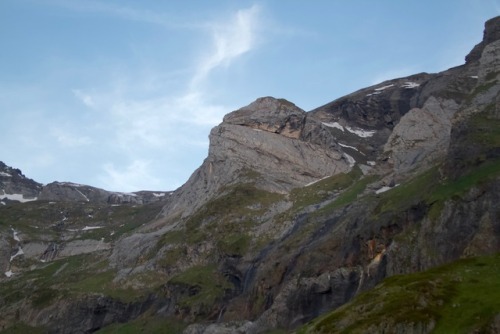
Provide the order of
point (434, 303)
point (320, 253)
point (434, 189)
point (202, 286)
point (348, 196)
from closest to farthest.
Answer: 1. point (434, 303)
2. point (434, 189)
3. point (320, 253)
4. point (202, 286)
5. point (348, 196)

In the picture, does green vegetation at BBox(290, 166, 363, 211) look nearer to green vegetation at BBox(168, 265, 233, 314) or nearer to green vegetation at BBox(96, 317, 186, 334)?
green vegetation at BBox(168, 265, 233, 314)

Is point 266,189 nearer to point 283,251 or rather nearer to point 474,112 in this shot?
point 283,251

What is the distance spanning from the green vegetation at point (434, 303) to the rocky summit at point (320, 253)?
19cm

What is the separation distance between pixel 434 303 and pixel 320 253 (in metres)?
53.0

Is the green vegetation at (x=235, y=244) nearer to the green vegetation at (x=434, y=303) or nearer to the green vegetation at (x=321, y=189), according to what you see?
the green vegetation at (x=321, y=189)

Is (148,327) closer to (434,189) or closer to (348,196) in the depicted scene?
(348,196)

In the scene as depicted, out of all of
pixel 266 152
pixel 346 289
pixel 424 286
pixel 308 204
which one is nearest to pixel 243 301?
pixel 346 289

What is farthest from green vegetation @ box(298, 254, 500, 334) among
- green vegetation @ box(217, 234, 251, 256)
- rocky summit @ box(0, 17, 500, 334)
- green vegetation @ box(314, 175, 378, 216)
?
green vegetation @ box(217, 234, 251, 256)

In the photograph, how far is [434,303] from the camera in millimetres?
60594

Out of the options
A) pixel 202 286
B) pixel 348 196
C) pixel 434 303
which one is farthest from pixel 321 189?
pixel 434 303

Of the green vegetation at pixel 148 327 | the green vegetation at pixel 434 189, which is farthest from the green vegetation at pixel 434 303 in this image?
the green vegetation at pixel 148 327

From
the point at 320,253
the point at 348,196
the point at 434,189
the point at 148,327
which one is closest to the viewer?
the point at 434,189

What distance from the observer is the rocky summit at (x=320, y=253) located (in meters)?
66.6

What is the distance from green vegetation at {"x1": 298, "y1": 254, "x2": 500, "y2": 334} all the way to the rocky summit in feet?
0.62
